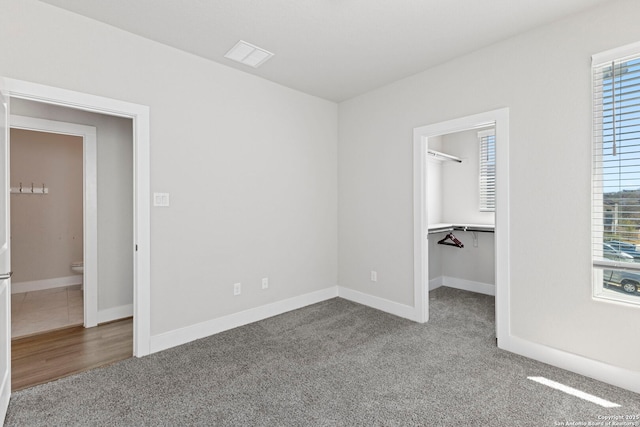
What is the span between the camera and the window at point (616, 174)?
2.13 m

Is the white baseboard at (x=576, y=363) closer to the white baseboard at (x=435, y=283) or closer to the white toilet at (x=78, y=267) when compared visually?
the white baseboard at (x=435, y=283)

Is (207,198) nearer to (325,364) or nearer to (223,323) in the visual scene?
(223,323)

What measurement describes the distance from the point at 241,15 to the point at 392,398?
2926mm

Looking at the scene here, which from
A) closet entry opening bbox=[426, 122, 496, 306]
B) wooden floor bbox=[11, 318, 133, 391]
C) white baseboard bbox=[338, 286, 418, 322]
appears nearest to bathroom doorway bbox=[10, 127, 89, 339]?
wooden floor bbox=[11, 318, 133, 391]

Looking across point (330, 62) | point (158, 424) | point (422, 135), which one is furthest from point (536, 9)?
point (158, 424)

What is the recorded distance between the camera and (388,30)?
252 centimetres

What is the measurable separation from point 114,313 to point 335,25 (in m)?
3.75

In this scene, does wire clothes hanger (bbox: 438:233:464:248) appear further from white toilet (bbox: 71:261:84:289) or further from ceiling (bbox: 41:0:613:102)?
white toilet (bbox: 71:261:84:289)

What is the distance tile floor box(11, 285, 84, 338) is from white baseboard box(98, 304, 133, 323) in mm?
248

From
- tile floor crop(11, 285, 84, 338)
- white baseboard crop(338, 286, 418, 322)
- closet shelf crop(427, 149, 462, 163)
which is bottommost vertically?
tile floor crop(11, 285, 84, 338)

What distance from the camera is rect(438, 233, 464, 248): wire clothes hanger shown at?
4273 millimetres

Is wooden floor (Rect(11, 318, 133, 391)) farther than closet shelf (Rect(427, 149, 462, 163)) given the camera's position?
No

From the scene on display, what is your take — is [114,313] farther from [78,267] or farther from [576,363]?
[576,363]

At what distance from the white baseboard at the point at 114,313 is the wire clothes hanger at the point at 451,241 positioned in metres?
4.12
